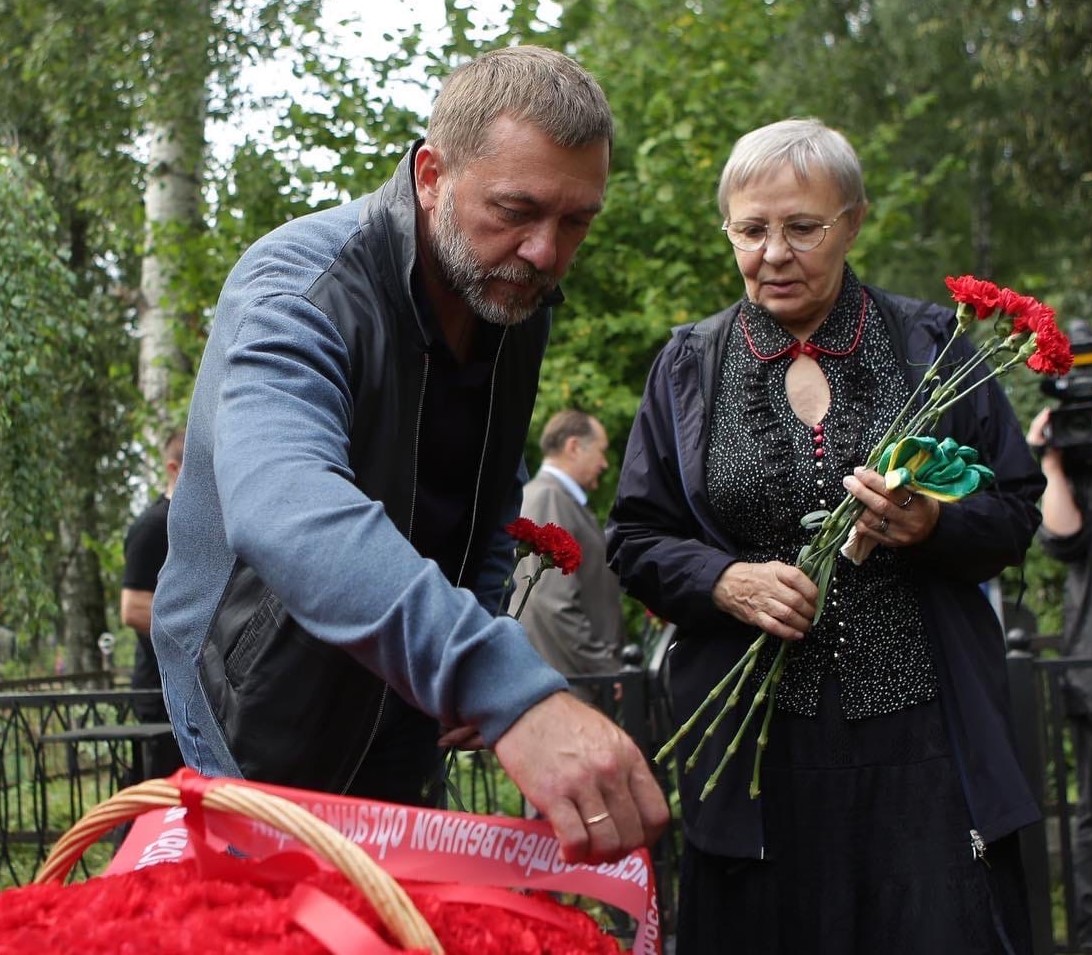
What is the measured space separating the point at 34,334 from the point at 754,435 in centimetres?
718

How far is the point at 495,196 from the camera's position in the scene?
1.92 meters

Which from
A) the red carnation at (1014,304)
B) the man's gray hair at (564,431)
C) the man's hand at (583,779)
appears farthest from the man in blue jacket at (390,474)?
the man's gray hair at (564,431)

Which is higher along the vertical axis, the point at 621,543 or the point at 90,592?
the point at 621,543

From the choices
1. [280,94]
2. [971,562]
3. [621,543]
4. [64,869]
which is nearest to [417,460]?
[64,869]

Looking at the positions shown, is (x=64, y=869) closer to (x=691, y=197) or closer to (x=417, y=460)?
(x=417, y=460)

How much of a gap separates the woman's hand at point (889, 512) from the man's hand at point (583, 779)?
1.15 m

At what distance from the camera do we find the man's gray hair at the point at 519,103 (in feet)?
6.19

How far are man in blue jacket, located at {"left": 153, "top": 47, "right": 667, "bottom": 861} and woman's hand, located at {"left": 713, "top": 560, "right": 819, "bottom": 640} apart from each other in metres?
0.53

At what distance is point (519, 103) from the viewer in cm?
189

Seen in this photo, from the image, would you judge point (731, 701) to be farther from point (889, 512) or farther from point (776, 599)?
point (889, 512)

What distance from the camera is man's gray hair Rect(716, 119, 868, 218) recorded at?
9.32 ft

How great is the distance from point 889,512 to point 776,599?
25 cm

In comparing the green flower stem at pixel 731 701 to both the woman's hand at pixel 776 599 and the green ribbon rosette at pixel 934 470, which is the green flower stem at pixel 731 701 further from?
the green ribbon rosette at pixel 934 470

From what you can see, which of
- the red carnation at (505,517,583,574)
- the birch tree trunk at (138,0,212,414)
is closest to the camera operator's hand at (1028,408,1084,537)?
the red carnation at (505,517,583,574)
